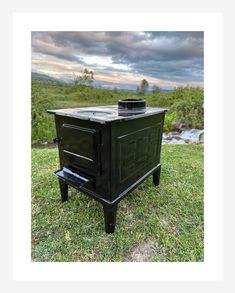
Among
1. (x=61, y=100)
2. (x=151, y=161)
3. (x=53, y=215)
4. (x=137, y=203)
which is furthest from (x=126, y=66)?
(x=53, y=215)

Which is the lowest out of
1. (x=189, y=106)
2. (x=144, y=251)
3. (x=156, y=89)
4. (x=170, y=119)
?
(x=144, y=251)

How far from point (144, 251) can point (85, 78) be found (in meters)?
3.04

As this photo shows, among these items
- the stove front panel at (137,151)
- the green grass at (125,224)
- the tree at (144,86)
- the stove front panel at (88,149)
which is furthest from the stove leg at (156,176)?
the tree at (144,86)

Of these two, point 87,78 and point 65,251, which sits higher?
point 87,78

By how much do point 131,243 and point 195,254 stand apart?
494 mm

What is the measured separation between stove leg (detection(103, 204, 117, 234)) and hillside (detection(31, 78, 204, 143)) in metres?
2.52

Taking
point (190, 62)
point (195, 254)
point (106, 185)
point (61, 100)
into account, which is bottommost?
point (195, 254)

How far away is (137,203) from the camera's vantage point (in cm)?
199

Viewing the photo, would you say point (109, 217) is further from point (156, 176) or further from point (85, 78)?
point (85, 78)

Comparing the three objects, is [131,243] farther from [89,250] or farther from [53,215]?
[53,215]

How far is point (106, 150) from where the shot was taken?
4.35 ft

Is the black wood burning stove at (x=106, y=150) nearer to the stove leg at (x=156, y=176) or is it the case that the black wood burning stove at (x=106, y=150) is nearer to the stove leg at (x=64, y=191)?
the stove leg at (x=64, y=191)

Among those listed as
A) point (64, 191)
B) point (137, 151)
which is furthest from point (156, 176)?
point (64, 191)

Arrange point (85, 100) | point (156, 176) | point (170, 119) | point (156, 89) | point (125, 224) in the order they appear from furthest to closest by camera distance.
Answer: point (170, 119) < point (156, 89) < point (85, 100) < point (156, 176) < point (125, 224)
